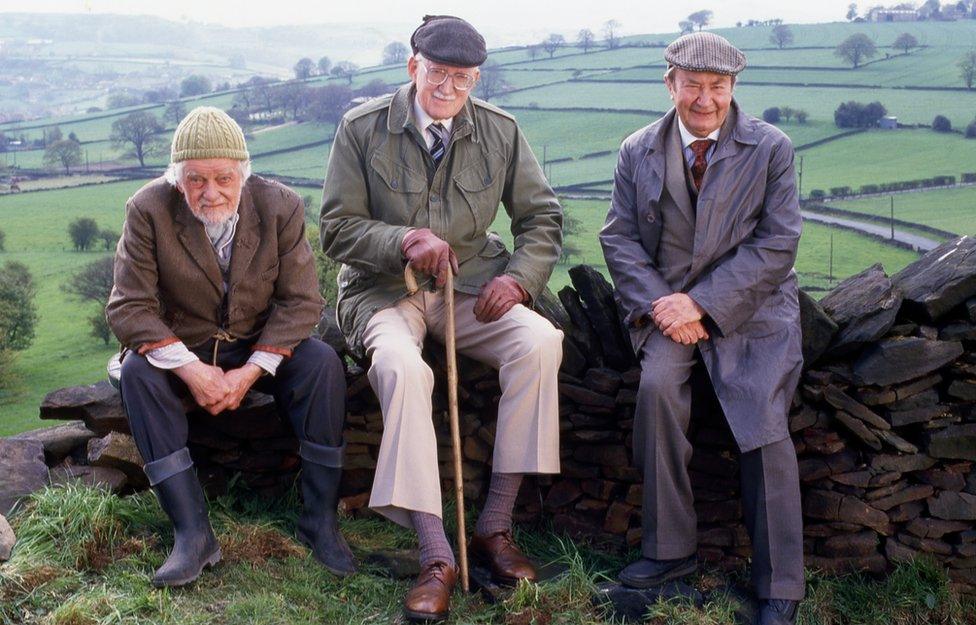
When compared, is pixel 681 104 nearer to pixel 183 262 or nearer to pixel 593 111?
pixel 183 262

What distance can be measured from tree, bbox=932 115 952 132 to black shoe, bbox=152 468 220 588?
15.4 meters

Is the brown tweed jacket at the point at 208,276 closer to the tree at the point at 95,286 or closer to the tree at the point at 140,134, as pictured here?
the tree at the point at 95,286

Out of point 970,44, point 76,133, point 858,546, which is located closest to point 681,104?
point 858,546

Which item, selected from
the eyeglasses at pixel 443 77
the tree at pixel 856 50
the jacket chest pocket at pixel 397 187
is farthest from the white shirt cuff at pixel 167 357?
the tree at pixel 856 50

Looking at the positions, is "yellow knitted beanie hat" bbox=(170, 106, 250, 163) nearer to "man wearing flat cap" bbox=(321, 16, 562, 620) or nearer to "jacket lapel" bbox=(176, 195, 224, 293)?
"jacket lapel" bbox=(176, 195, 224, 293)

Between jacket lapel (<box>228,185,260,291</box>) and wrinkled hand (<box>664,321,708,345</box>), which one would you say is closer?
wrinkled hand (<box>664,321,708,345</box>)

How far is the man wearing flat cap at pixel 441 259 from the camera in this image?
13.8 ft

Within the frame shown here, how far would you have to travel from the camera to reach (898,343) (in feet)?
14.4

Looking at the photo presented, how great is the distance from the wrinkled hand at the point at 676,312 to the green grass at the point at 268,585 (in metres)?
1.08

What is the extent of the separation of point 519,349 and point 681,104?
124cm

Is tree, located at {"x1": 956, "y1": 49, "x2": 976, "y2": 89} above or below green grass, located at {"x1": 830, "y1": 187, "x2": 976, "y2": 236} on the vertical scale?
above

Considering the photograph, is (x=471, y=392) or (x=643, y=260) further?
(x=471, y=392)

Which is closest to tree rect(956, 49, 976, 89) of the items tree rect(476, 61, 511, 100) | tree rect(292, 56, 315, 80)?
tree rect(476, 61, 511, 100)

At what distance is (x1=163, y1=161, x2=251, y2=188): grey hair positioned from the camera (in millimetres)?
4242
